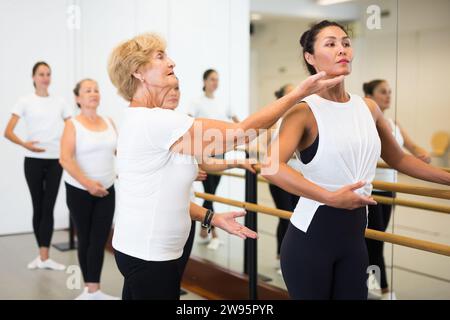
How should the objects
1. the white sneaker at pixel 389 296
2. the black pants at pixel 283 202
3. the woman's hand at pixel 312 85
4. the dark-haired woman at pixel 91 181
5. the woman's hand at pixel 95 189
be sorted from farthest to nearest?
1. the black pants at pixel 283 202
2. the dark-haired woman at pixel 91 181
3. the woman's hand at pixel 95 189
4. the white sneaker at pixel 389 296
5. the woman's hand at pixel 312 85

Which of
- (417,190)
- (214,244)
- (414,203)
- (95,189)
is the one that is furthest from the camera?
(214,244)

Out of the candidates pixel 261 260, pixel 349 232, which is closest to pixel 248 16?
pixel 261 260

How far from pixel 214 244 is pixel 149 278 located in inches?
98.8

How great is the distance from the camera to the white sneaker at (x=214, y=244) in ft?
14.1

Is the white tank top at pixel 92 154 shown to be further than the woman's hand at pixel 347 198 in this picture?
Yes

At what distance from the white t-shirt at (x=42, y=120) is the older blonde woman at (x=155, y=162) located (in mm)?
2954

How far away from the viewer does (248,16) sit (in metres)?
3.94

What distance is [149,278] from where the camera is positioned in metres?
1.83

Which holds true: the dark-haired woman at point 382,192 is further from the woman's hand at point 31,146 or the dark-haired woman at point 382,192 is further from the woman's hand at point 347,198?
the woman's hand at point 31,146

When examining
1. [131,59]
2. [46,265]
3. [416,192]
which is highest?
[131,59]

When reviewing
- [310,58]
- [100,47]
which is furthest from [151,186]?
[100,47]

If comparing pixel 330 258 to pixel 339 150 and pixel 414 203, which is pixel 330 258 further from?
pixel 414 203

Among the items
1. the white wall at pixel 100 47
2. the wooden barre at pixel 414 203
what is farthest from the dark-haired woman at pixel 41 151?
the wooden barre at pixel 414 203

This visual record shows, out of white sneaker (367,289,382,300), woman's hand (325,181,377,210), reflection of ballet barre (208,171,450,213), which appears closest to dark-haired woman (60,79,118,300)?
white sneaker (367,289,382,300)
